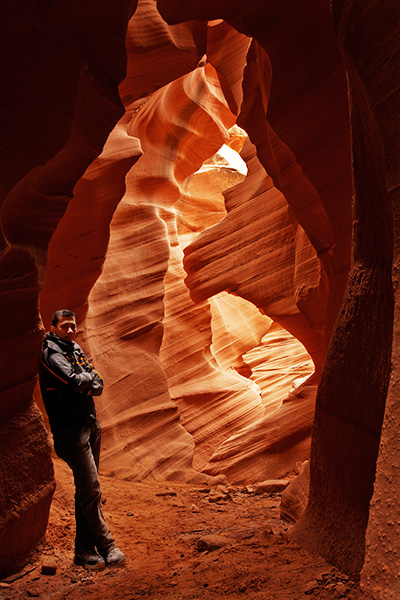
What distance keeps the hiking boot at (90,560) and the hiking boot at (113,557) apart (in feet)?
0.11

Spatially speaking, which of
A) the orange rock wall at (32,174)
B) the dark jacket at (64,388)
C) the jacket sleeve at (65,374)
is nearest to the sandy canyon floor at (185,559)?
the orange rock wall at (32,174)

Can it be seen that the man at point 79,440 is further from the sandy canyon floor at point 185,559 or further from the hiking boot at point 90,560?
the sandy canyon floor at point 185,559

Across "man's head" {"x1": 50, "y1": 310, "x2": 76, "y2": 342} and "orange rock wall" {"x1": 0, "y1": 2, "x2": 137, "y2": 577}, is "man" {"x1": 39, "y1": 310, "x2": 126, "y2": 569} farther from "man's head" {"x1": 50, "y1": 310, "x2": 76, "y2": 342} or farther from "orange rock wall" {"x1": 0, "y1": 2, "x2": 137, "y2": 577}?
"orange rock wall" {"x1": 0, "y1": 2, "x2": 137, "y2": 577}

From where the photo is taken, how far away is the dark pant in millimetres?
3697

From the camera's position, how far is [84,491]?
3715 millimetres

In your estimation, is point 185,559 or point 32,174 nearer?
point 185,559

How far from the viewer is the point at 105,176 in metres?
7.52

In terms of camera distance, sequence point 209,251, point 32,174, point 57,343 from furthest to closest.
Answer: point 209,251
point 32,174
point 57,343

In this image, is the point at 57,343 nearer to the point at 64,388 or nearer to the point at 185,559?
the point at 64,388

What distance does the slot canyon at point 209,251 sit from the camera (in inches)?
104

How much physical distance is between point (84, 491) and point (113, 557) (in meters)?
0.46

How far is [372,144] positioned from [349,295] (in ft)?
2.46

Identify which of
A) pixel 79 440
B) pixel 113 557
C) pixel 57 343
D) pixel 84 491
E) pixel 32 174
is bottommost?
pixel 113 557

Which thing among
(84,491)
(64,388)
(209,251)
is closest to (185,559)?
(84,491)
